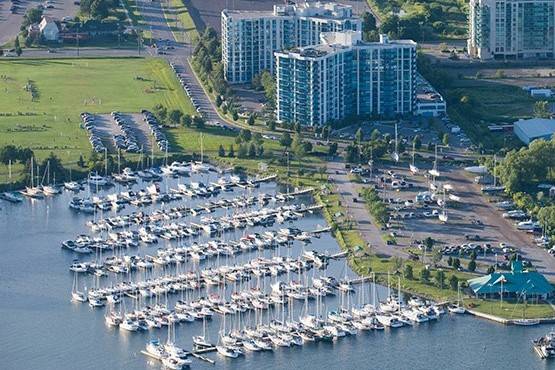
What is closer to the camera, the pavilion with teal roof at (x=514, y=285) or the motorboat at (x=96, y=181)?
the pavilion with teal roof at (x=514, y=285)

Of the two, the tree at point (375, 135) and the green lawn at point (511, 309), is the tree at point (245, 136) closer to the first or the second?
the tree at point (375, 135)

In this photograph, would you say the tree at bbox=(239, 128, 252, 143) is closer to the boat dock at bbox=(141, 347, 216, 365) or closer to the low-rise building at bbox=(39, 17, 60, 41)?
the low-rise building at bbox=(39, 17, 60, 41)

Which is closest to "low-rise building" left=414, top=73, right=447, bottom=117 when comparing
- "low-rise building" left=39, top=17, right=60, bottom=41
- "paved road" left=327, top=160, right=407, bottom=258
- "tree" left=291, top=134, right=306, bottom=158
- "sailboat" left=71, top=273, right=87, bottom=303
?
"tree" left=291, top=134, right=306, bottom=158

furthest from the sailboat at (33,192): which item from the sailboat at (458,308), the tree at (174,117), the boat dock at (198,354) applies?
the sailboat at (458,308)

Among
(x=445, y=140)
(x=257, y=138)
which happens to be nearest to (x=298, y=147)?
(x=257, y=138)

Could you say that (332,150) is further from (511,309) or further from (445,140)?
(511,309)

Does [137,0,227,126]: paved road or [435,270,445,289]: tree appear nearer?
[435,270,445,289]: tree
